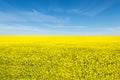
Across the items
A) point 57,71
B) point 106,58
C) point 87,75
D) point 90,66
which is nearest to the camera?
point 87,75

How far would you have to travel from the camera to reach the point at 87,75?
9727 mm

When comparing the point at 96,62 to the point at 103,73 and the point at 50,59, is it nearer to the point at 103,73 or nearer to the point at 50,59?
the point at 103,73

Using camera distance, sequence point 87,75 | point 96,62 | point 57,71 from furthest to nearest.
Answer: point 96,62 < point 57,71 < point 87,75

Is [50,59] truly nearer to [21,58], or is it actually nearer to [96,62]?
[21,58]

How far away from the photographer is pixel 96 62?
484 inches

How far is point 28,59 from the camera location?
13.4 metres

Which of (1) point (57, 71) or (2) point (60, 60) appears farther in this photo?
(2) point (60, 60)

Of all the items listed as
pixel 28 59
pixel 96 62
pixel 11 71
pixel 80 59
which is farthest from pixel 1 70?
pixel 96 62

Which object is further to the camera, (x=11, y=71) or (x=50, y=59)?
(x=50, y=59)

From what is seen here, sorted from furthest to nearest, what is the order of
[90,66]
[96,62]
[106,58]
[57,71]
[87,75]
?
[106,58] → [96,62] → [90,66] → [57,71] → [87,75]

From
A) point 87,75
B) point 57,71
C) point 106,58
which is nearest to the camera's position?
point 87,75

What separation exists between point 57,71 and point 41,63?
2.28 m

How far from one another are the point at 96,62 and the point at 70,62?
206cm

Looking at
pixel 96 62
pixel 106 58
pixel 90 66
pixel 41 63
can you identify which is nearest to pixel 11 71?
pixel 41 63
